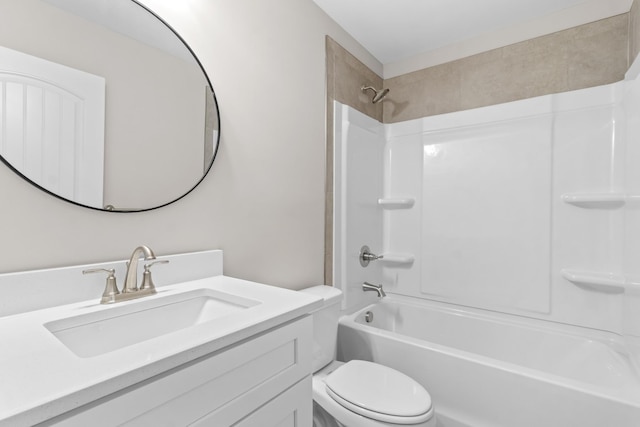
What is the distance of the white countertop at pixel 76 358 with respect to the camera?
46 centimetres

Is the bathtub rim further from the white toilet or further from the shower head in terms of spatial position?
the shower head

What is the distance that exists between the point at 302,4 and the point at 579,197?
1893mm

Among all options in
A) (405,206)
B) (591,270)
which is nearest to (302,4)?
(405,206)

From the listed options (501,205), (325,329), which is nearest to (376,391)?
(325,329)

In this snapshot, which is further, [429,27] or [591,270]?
[429,27]

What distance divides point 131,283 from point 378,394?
1.03m

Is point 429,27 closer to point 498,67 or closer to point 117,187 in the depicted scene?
point 498,67

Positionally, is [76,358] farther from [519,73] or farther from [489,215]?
[519,73]

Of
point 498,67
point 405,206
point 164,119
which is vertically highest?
point 498,67

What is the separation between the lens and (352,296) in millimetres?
2129

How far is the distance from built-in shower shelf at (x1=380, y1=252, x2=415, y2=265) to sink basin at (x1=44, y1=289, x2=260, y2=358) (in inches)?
64.3

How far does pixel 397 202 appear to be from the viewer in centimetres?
242

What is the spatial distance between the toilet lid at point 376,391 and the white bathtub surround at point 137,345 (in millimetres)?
412

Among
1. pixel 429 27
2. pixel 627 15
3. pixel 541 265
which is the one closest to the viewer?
pixel 627 15
